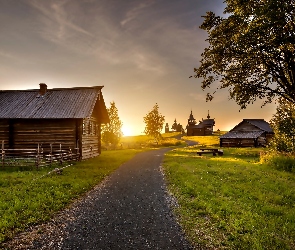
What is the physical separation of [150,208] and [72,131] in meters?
17.0

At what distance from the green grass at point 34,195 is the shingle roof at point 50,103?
879 cm

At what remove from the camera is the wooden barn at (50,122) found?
24.1 metres

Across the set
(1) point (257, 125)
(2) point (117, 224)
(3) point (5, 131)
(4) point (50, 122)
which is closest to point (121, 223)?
(2) point (117, 224)

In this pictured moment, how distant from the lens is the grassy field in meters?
6.75

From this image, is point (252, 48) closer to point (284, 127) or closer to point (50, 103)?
point (284, 127)

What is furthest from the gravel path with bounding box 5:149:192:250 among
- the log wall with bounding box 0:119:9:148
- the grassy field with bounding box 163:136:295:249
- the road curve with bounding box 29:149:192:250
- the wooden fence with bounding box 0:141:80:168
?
the log wall with bounding box 0:119:9:148

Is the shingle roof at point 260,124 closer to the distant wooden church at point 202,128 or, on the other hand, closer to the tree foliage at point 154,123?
the tree foliage at point 154,123

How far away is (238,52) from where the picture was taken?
1680cm

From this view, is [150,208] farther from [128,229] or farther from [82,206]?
[82,206]

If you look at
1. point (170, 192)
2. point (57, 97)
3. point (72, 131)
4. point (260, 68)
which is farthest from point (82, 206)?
point (57, 97)

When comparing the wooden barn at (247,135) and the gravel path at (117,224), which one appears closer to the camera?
the gravel path at (117,224)

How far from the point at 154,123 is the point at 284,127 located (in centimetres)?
4364

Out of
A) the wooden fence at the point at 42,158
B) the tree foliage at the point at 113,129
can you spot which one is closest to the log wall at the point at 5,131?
the wooden fence at the point at 42,158

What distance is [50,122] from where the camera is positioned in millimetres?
24516
